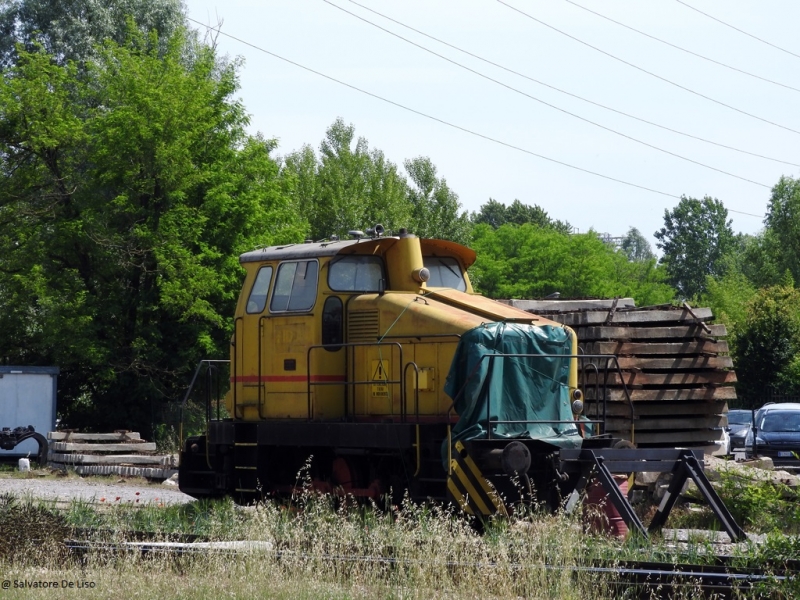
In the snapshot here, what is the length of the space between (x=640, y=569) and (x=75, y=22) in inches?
1345

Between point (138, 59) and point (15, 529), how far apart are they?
20.8 m

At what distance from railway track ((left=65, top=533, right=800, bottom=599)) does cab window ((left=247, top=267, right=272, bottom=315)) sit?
4637 millimetres

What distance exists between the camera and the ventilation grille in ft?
41.1

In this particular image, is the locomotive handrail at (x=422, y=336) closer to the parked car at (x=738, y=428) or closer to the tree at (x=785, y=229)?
the parked car at (x=738, y=428)

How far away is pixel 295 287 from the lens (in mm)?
13234

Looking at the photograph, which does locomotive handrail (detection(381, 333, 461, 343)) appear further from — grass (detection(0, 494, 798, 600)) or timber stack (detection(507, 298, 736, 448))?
timber stack (detection(507, 298, 736, 448))

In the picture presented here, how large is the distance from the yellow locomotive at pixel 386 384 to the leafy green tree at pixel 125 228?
12290mm

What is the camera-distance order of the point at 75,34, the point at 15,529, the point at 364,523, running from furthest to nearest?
the point at 75,34 → the point at 364,523 → the point at 15,529

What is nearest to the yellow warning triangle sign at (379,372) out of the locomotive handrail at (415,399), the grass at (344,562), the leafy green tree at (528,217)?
the locomotive handrail at (415,399)

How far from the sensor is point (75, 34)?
124ft

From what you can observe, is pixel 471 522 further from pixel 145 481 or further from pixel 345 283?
pixel 145 481

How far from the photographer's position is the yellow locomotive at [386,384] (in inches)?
441

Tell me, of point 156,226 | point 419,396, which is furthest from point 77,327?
point 419,396

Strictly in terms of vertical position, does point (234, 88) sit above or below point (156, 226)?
above
